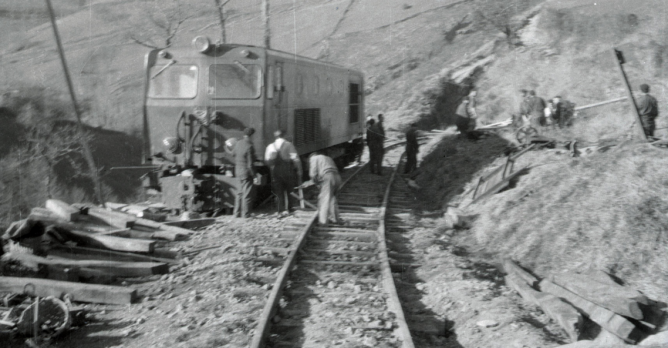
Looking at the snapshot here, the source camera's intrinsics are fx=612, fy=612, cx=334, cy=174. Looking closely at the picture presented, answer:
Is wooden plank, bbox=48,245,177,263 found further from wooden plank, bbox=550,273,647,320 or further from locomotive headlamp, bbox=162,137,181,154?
wooden plank, bbox=550,273,647,320

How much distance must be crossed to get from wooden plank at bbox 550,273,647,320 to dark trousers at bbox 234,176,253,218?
5706 millimetres

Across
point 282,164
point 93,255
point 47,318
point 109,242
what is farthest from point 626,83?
point 47,318

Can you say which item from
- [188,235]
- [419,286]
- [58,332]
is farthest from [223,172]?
[58,332]

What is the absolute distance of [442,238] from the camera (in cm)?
1027

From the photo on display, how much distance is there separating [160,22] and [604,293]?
33.5 metres

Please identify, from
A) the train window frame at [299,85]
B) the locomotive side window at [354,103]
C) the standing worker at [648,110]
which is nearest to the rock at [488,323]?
the train window frame at [299,85]

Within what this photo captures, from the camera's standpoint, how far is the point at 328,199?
10.2 m

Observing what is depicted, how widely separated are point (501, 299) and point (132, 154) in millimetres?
26678

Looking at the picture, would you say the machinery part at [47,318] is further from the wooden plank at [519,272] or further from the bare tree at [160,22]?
the bare tree at [160,22]

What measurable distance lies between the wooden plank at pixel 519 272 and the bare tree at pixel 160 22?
28085 millimetres

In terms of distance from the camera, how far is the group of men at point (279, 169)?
10.4 metres

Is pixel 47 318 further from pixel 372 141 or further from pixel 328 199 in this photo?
pixel 372 141

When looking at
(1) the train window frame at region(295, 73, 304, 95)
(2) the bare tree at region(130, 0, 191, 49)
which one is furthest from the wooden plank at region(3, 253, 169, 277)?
(2) the bare tree at region(130, 0, 191, 49)

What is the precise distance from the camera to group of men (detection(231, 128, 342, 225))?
10430 millimetres
